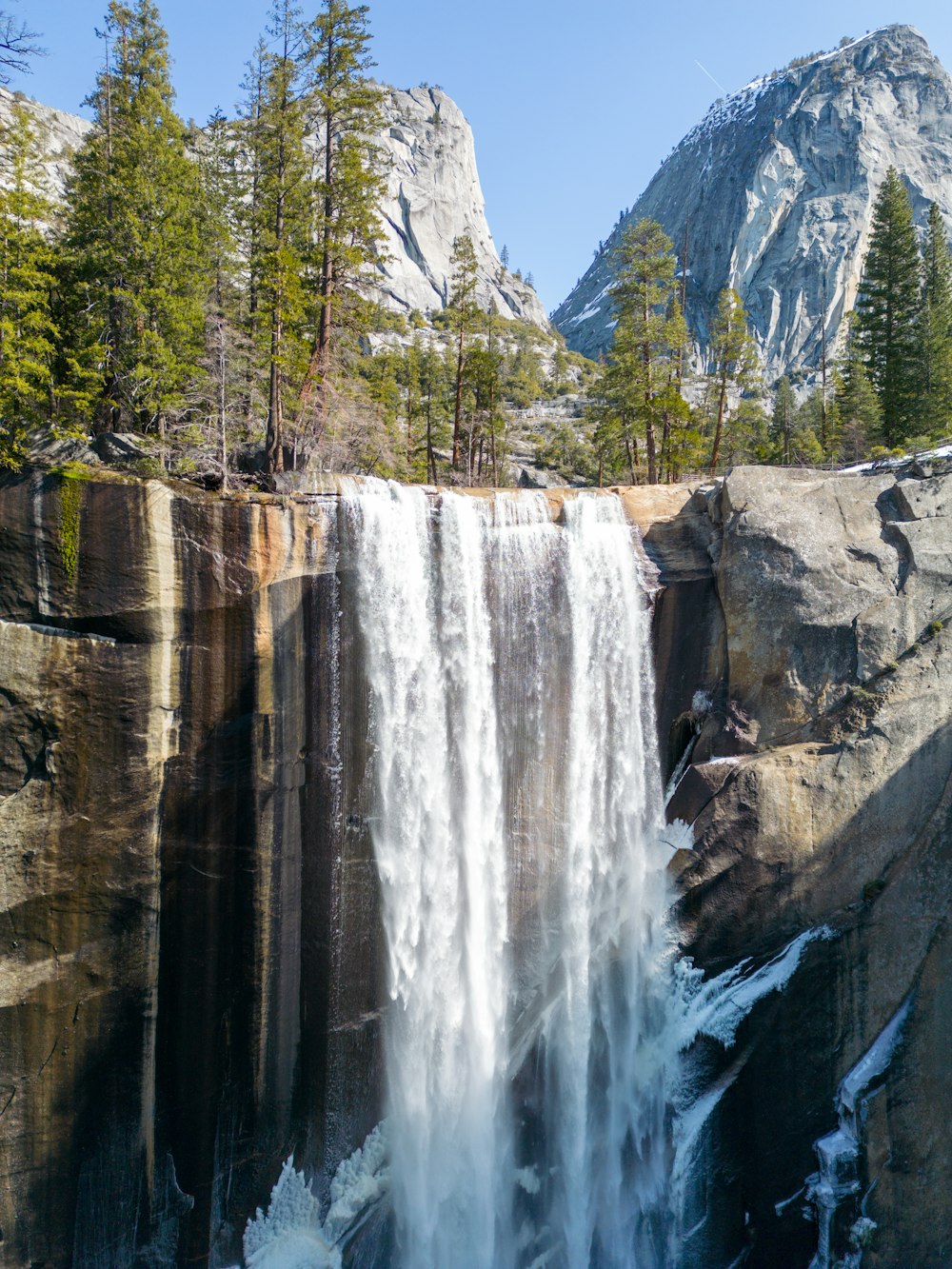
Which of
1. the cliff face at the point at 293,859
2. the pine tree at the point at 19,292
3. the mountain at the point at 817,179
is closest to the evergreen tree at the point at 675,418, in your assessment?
the cliff face at the point at 293,859

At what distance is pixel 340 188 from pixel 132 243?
219 inches

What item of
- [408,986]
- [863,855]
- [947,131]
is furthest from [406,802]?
[947,131]

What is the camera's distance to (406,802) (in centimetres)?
1463

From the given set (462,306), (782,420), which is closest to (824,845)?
(462,306)

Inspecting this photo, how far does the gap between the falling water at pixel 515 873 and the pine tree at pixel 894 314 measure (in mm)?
19280

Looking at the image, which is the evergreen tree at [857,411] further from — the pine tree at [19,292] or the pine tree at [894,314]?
the pine tree at [19,292]

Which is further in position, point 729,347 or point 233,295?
point 729,347

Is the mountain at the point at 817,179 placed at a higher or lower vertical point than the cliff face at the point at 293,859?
higher

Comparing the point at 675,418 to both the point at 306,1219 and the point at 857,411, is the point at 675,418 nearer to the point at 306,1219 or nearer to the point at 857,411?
the point at 857,411

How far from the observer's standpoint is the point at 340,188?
19.5 meters

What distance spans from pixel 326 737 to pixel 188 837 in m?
2.82

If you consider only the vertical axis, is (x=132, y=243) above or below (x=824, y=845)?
above

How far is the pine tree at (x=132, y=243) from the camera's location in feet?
54.2

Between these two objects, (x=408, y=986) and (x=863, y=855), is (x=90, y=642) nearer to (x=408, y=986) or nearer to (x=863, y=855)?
(x=408, y=986)
